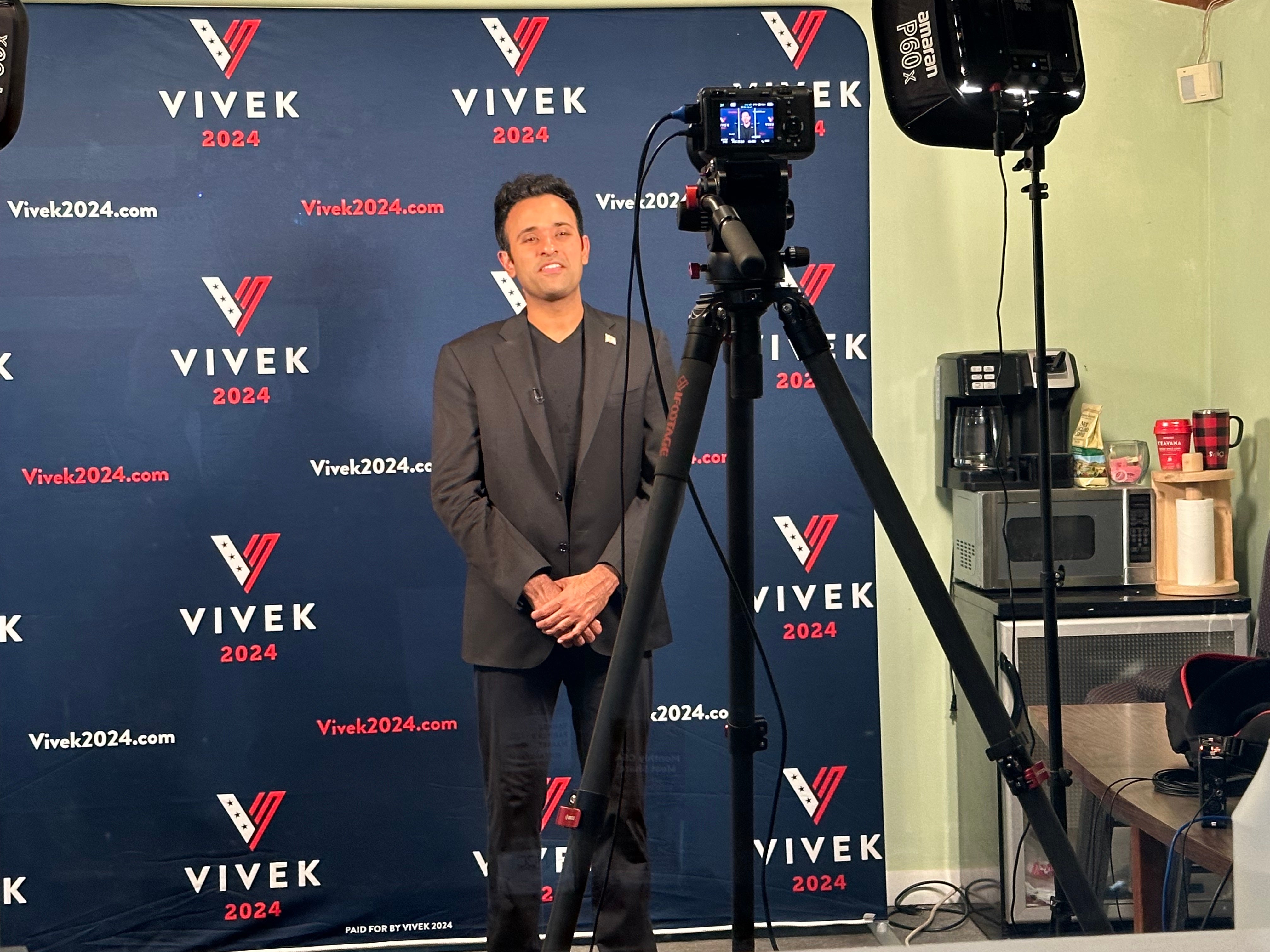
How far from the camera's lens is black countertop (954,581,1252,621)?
2.39 metres

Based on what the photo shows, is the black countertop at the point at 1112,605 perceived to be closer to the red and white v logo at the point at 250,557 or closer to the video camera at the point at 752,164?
the video camera at the point at 752,164

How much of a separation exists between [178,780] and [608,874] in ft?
3.23

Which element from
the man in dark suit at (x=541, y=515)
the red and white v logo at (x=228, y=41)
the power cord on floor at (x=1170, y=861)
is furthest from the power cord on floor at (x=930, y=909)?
the red and white v logo at (x=228, y=41)

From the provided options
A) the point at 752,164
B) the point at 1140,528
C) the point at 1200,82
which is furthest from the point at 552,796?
the point at 1200,82

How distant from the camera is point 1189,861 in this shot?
123 centimetres

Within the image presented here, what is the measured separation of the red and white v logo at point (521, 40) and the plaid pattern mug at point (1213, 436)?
166cm

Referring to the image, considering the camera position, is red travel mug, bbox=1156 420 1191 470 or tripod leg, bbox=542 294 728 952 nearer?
tripod leg, bbox=542 294 728 952

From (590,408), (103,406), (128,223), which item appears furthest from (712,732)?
(128,223)

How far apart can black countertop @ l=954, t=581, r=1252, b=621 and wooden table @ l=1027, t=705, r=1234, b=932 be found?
0.74 m

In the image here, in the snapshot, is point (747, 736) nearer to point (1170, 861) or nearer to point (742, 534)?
point (742, 534)

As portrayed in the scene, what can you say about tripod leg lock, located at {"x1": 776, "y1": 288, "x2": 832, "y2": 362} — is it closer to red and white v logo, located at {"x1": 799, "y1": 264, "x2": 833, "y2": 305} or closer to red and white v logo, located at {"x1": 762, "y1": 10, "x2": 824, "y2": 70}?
red and white v logo, located at {"x1": 799, "y1": 264, "x2": 833, "y2": 305}

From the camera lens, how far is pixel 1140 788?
1.30 metres

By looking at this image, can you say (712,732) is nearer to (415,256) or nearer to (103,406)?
(415,256)

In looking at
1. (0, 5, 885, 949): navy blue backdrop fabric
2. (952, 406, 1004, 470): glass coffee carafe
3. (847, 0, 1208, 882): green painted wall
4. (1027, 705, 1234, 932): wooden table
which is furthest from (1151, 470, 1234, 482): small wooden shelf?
(1027, 705, 1234, 932): wooden table
